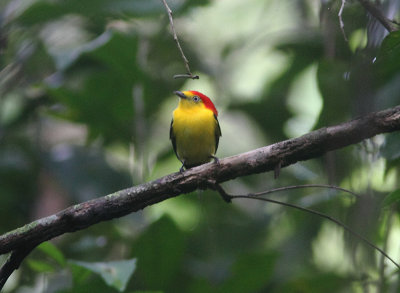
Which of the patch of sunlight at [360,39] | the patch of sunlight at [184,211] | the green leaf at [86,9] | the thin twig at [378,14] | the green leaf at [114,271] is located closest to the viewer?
the patch of sunlight at [360,39]

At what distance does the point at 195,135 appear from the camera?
172 inches

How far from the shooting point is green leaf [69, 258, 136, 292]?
9.17 feet

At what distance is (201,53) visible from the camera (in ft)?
18.6

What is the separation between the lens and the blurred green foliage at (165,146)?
3.51 meters

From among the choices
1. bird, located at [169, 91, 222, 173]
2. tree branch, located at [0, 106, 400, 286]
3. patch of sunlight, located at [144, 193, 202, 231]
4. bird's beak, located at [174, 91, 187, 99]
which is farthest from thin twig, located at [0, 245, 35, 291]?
bird's beak, located at [174, 91, 187, 99]

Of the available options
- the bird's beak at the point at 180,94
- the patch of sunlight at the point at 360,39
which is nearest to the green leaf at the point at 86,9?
the bird's beak at the point at 180,94

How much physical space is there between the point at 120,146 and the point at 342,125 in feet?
9.65

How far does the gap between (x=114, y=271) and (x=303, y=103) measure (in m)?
3.36

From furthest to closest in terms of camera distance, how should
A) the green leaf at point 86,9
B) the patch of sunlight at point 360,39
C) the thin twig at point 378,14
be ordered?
the green leaf at point 86,9 < the thin twig at point 378,14 < the patch of sunlight at point 360,39

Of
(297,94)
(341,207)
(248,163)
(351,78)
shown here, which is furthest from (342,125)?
(297,94)

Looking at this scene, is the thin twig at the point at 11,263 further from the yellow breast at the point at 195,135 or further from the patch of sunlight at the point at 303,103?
the patch of sunlight at the point at 303,103

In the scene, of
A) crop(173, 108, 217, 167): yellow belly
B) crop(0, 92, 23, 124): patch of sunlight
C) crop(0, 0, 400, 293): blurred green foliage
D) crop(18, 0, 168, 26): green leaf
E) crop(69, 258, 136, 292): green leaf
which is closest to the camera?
crop(69, 258, 136, 292): green leaf

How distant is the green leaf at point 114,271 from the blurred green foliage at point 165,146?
0.01m

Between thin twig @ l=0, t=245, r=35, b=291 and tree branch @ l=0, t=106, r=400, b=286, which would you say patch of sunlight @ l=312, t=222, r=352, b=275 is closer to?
tree branch @ l=0, t=106, r=400, b=286
